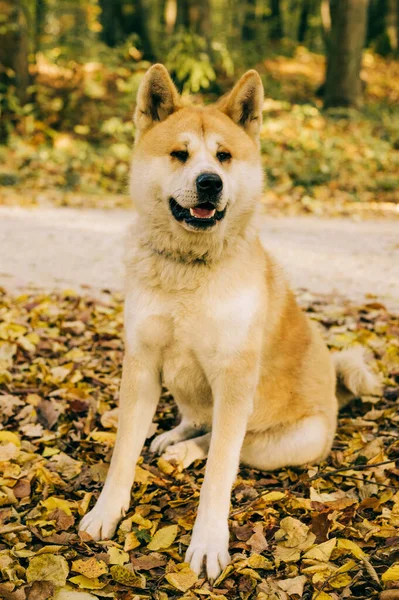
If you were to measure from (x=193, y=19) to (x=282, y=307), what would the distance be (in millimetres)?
14376

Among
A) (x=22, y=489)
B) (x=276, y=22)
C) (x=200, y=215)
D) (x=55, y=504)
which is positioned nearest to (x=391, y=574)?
(x=55, y=504)

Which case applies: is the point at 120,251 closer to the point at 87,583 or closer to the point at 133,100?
the point at 87,583

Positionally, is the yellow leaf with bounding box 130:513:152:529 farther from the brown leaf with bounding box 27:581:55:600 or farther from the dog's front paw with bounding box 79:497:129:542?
the brown leaf with bounding box 27:581:55:600

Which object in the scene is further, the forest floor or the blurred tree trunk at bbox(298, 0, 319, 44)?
the blurred tree trunk at bbox(298, 0, 319, 44)

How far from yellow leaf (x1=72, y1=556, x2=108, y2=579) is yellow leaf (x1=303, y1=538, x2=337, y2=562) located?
841 millimetres

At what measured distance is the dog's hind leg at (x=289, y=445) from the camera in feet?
10.9

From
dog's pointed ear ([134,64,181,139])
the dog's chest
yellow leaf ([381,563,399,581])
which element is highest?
dog's pointed ear ([134,64,181,139])

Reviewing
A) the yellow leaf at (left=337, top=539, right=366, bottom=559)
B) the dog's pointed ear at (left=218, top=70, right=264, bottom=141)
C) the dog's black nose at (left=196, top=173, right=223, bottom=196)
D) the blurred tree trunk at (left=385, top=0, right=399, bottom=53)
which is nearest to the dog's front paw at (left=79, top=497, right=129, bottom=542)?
the yellow leaf at (left=337, top=539, right=366, bottom=559)

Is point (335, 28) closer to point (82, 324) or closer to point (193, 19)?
point (193, 19)

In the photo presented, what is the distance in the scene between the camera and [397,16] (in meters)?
21.4

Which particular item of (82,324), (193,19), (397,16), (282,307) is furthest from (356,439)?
(397,16)

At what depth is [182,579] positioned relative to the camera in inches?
101

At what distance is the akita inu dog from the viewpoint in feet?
9.20

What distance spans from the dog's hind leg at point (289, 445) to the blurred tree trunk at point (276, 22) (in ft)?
75.0
